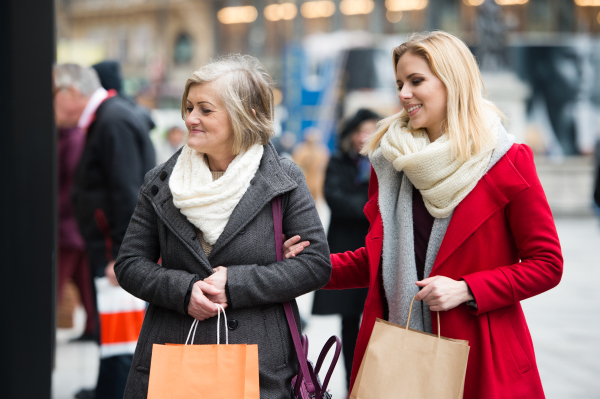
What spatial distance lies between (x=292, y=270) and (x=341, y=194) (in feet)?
7.59

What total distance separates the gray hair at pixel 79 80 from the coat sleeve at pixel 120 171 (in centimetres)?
54

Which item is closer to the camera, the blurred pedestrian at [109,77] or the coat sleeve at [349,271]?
the coat sleeve at [349,271]

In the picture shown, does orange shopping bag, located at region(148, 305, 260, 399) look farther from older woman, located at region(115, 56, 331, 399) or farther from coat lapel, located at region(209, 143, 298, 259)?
coat lapel, located at region(209, 143, 298, 259)

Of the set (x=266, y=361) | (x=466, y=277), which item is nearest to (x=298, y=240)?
(x=266, y=361)

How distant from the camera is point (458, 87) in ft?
6.65

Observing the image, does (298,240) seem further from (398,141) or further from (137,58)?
(137,58)

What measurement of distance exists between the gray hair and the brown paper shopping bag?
2958 millimetres

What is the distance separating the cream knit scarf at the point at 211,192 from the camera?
6.36 feet

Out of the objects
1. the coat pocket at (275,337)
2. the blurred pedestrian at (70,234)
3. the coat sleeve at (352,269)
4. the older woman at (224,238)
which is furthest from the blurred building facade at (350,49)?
the coat pocket at (275,337)

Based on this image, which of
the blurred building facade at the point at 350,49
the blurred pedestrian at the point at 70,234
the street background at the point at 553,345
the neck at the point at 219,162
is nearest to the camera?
the neck at the point at 219,162

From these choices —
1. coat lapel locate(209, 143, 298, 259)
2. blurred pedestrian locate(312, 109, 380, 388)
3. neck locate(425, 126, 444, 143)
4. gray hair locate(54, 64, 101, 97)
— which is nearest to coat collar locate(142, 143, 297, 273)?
coat lapel locate(209, 143, 298, 259)

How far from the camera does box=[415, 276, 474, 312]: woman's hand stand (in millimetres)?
1902

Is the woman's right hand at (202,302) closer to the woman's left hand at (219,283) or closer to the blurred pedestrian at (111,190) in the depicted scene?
the woman's left hand at (219,283)

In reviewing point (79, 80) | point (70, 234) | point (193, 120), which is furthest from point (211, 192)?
point (70, 234)
